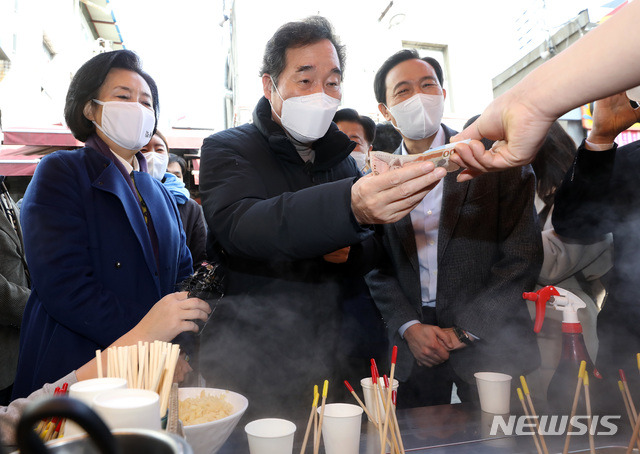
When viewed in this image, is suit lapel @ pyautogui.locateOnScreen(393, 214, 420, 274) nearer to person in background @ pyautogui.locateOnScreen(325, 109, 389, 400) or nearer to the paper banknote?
person in background @ pyautogui.locateOnScreen(325, 109, 389, 400)

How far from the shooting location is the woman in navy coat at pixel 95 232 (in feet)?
5.59

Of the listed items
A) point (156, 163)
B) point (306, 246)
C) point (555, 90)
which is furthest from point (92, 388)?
point (156, 163)

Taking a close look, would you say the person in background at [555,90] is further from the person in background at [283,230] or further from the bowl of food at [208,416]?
the bowl of food at [208,416]

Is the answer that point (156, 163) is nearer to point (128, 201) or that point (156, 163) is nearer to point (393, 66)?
point (128, 201)

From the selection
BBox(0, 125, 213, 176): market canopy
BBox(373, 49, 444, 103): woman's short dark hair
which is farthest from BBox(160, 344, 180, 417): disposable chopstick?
BBox(0, 125, 213, 176): market canopy

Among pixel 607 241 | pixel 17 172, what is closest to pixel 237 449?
pixel 607 241

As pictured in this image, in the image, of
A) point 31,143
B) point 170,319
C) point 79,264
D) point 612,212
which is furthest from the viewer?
point 31,143

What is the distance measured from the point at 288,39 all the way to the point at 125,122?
90cm

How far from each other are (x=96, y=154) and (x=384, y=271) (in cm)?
156

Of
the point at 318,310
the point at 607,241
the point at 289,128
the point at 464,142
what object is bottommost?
the point at 318,310

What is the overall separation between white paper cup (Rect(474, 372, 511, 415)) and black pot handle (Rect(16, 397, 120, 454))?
139cm

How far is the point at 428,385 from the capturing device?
2.31 m

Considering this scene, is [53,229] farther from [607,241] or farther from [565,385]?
[607,241]

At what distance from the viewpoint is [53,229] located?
1721 millimetres
